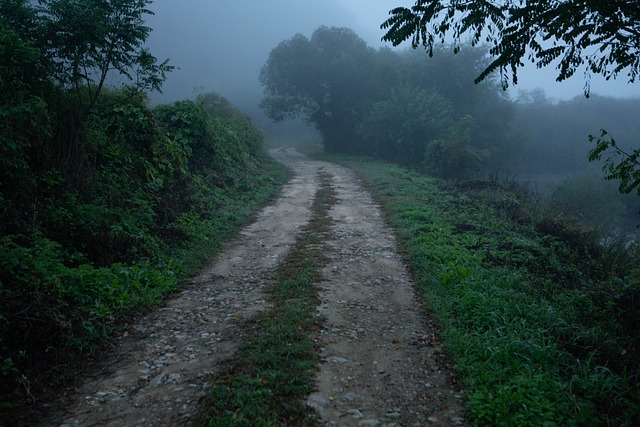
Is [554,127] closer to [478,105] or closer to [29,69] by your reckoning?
[478,105]

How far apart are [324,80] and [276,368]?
37.1 metres

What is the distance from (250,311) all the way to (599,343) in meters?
4.57

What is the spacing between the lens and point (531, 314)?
18.6ft

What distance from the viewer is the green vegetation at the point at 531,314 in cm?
391

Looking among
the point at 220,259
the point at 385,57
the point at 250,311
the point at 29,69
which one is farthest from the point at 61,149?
the point at 385,57

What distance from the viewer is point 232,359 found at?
4.54 metres

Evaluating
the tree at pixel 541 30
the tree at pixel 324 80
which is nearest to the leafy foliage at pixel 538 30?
the tree at pixel 541 30

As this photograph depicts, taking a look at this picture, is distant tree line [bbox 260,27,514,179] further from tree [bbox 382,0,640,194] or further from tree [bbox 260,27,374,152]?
tree [bbox 382,0,640,194]

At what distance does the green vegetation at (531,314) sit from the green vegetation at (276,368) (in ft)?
5.54

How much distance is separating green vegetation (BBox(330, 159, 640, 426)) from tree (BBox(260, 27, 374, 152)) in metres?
28.4

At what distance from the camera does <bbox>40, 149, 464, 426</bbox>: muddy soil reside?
3783 millimetres

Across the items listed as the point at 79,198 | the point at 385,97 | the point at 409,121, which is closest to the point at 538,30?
the point at 79,198

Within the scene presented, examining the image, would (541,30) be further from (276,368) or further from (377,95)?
(377,95)

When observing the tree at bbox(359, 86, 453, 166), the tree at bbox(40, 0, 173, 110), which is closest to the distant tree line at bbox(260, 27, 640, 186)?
the tree at bbox(359, 86, 453, 166)
